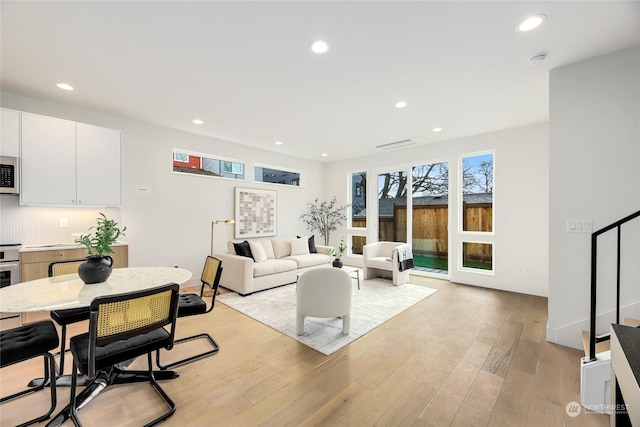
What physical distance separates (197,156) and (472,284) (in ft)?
18.7

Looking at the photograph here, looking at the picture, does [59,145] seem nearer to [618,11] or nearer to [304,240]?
[304,240]

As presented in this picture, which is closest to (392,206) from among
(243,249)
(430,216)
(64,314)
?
(430,216)

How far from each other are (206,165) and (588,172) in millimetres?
5397

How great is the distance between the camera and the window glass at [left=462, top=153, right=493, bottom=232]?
4.83 meters

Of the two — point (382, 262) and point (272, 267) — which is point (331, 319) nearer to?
point (272, 267)

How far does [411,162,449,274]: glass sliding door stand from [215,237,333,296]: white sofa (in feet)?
6.63

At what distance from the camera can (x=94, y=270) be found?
6.33ft

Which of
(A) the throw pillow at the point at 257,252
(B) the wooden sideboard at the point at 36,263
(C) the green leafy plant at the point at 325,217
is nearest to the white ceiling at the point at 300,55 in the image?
A: (B) the wooden sideboard at the point at 36,263

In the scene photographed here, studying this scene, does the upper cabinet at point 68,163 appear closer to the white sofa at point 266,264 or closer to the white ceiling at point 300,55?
the white ceiling at point 300,55

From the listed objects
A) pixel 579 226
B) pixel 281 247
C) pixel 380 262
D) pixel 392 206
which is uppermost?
pixel 392 206

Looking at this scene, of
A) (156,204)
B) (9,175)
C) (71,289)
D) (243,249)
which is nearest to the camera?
(71,289)

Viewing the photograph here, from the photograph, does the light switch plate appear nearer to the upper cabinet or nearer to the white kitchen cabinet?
the upper cabinet

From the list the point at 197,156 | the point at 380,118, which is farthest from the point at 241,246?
the point at 380,118

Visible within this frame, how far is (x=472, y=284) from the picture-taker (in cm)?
492
